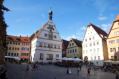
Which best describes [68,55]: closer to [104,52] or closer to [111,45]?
[104,52]

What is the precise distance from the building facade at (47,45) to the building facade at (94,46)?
35.0 feet

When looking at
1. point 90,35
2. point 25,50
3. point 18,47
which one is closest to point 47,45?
point 90,35

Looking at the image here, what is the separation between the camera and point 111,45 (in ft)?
107

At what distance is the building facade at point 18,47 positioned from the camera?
48.8 meters

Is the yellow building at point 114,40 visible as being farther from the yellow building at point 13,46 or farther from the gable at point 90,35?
the yellow building at point 13,46

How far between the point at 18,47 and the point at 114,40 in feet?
134

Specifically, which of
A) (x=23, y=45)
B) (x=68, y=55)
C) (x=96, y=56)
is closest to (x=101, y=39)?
(x=96, y=56)

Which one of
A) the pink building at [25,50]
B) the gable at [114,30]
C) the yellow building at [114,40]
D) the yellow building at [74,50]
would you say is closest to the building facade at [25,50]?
the pink building at [25,50]

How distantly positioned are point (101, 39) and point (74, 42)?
13.6 metres

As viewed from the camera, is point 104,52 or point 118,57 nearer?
point 118,57

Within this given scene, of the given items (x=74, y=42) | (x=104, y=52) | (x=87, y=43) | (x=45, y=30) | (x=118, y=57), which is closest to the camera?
(x=118, y=57)

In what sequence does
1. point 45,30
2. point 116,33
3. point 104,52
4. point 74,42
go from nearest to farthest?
point 116,33, point 104,52, point 45,30, point 74,42

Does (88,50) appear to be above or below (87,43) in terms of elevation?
below

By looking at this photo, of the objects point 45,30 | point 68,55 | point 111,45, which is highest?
point 45,30
